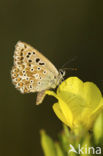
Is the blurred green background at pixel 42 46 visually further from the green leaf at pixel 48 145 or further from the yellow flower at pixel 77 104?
the green leaf at pixel 48 145

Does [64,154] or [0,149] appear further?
[0,149]

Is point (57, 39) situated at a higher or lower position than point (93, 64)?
higher

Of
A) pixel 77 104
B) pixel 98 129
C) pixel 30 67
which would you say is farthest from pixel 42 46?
pixel 98 129

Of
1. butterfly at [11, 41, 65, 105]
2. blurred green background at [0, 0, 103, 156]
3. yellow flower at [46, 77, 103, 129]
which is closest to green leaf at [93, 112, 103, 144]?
yellow flower at [46, 77, 103, 129]

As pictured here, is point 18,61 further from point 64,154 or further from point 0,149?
point 0,149

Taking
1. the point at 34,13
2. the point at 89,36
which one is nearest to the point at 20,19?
the point at 34,13

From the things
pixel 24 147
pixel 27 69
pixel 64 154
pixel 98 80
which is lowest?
pixel 24 147

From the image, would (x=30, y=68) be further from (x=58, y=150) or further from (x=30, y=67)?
(x=58, y=150)
